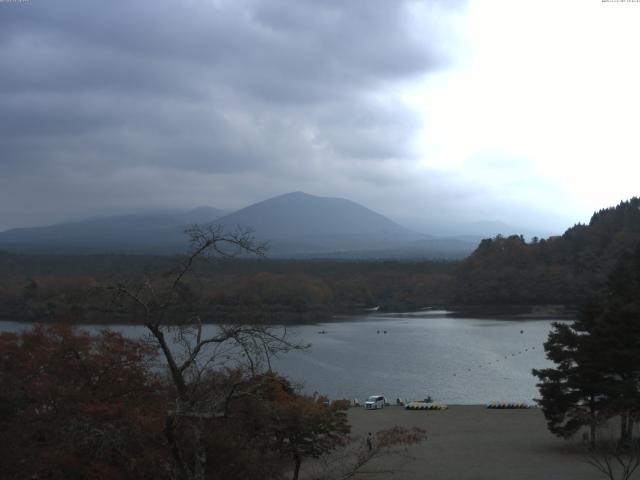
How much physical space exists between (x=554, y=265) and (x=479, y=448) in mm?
37938

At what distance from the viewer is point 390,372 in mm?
21156

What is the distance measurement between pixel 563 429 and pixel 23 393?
7748mm

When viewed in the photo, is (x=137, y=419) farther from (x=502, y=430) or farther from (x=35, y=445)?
(x=502, y=430)

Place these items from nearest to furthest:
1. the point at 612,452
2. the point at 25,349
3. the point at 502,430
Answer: the point at 25,349, the point at 612,452, the point at 502,430

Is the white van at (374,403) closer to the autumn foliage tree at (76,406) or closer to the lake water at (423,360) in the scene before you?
the lake water at (423,360)

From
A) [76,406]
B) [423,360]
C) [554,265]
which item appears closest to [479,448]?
[76,406]

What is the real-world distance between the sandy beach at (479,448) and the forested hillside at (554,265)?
3028 centimetres

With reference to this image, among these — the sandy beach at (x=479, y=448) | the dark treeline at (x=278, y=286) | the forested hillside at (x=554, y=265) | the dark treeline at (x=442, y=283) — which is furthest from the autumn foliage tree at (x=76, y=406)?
the forested hillside at (x=554, y=265)

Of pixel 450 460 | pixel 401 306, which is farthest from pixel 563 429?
pixel 401 306

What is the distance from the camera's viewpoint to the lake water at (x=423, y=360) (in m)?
18.1

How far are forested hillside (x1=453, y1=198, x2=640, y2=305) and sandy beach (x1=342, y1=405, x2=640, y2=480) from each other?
99.3 feet

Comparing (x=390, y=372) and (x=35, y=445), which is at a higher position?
(x=35, y=445)

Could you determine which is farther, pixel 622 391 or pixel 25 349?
pixel 622 391

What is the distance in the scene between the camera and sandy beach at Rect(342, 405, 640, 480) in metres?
8.91
